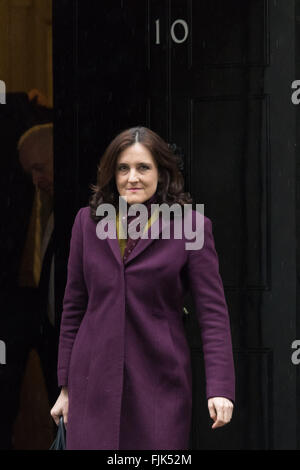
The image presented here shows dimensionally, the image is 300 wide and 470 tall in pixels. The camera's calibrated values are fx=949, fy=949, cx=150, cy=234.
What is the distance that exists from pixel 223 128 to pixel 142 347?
1.79m

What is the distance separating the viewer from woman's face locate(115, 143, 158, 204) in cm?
381

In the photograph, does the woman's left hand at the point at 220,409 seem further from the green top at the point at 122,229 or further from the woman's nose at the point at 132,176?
the woman's nose at the point at 132,176

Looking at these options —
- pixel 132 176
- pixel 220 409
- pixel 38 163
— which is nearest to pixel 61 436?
pixel 220 409

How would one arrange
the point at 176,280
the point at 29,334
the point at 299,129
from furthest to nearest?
the point at 29,334, the point at 299,129, the point at 176,280

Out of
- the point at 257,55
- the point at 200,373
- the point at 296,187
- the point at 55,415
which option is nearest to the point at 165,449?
the point at 55,415

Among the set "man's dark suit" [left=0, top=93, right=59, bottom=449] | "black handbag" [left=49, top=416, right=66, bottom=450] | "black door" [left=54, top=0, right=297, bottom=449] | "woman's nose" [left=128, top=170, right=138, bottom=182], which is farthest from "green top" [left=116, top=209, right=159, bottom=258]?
"man's dark suit" [left=0, top=93, right=59, bottom=449]

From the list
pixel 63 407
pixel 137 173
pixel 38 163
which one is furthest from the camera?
pixel 38 163

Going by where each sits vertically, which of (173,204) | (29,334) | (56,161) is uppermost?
(56,161)

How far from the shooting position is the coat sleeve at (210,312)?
376 centimetres

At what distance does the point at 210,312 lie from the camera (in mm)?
3793

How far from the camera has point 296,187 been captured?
5113 mm

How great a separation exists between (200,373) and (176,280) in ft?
5.17

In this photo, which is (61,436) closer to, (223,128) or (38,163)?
(223,128)

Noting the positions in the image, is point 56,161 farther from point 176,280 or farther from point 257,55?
point 176,280
